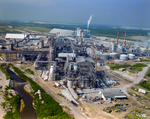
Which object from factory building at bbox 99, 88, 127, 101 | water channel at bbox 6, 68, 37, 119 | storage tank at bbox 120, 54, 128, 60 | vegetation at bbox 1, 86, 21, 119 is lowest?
water channel at bbox 6, 68, 37, 119

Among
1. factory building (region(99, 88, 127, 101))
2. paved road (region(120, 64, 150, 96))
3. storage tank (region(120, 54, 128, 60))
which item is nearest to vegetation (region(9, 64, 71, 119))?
factory building (region(99, 88, 127, 101))

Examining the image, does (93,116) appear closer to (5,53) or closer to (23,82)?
(23,82)

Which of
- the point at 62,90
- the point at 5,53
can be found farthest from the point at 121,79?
the point at 5,53

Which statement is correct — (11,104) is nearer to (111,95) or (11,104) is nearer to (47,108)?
(47,108)

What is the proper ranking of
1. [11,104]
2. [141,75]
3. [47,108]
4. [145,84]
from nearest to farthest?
[47,108] → [11,104] → [145,84] → [141,75]

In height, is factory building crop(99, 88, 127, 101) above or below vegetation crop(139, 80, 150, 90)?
above

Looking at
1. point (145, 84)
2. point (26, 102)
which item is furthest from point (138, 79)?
point (26, 102)

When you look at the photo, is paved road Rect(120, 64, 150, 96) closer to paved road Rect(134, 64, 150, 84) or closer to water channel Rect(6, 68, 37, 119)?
paved road Rect(134, 64, 150, 84)

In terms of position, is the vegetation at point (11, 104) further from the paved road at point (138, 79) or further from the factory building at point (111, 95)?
the paved road at point (138, 79)

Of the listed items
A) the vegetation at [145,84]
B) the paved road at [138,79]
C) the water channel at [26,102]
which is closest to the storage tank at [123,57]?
the paved road at [138,79]
